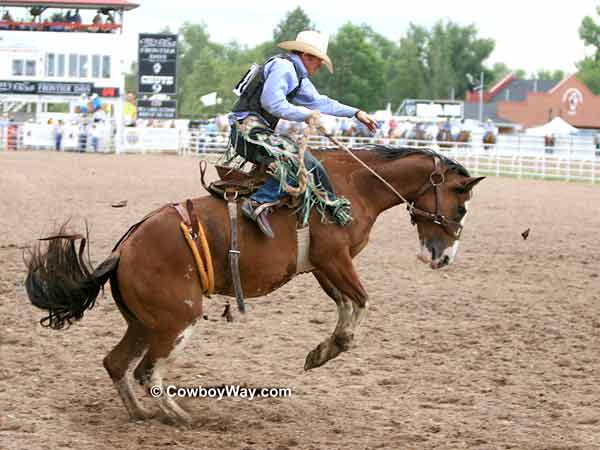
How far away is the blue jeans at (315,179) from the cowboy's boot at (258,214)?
0.05m

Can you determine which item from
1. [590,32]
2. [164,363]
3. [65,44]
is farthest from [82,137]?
[590,32]

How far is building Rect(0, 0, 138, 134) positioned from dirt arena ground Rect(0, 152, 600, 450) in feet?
108

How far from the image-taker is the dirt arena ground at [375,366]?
529 centimetres

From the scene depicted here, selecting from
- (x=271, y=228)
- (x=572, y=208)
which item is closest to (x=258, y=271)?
(x=271, y=228)

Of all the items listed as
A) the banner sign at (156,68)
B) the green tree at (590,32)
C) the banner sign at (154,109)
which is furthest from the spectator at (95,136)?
the green tree at (590,32)

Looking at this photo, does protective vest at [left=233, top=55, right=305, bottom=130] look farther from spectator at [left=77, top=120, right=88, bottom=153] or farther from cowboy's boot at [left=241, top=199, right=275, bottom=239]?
spectator at [left=77, top=120, right=88, bottom=153]

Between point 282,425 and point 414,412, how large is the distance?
756 mm

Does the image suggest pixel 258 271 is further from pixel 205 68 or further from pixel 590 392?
pixel 205 68

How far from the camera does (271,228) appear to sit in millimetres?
5828

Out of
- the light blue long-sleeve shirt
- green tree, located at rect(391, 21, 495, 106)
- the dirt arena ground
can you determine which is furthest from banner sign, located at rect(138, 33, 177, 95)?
green tree, located at rect(391, 21, 495, 106)

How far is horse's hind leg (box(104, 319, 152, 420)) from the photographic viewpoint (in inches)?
218

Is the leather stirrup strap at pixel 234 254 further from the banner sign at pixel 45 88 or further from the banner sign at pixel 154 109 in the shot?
the banner sign at pixel 45 88

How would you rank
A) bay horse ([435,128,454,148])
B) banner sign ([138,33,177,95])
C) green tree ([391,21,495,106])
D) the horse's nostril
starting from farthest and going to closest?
green tree ([391,21,495,106]) → banner sign ([138,33,177,95]) → bay horse ([435,128,454,148]) → the horse's nostril

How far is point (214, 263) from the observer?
569 centimetres
